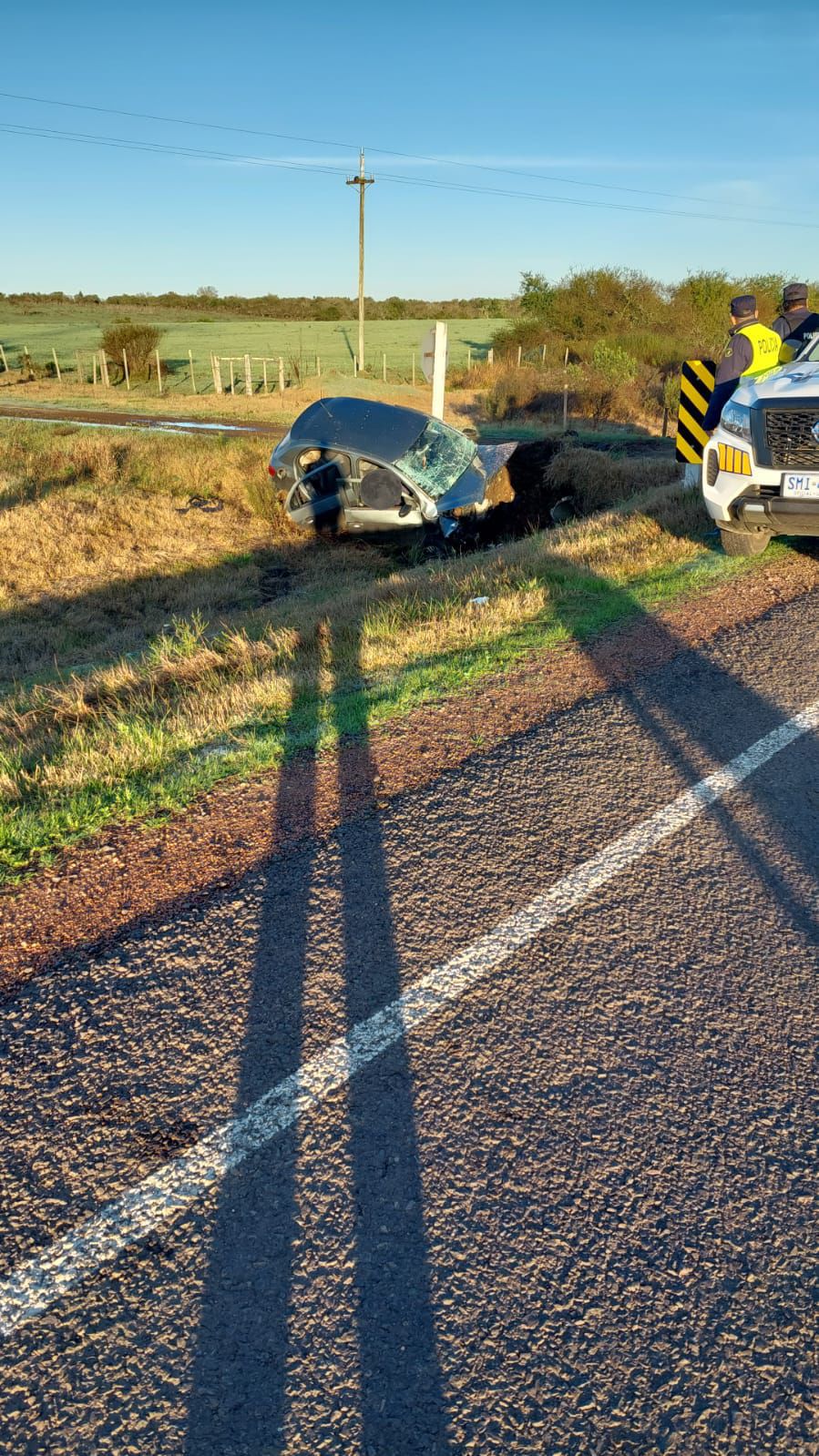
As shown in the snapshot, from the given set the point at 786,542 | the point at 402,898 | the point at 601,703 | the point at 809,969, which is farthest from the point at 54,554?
the point at 809,969

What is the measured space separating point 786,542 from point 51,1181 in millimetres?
8056

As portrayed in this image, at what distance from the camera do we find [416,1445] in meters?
1.80

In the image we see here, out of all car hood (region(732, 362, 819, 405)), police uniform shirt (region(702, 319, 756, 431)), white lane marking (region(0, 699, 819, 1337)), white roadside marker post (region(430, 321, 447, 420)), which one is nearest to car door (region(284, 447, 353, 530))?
white roadside marker post (region(430, 321, 447, 420))

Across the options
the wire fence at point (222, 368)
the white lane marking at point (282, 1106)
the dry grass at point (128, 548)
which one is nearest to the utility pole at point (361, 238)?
the wire fence at point (222, 368)

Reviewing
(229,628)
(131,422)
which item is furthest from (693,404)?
(131,422)

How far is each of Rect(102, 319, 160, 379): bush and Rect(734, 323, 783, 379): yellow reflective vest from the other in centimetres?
4247

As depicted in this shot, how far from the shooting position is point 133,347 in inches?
1815

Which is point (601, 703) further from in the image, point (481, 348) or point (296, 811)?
point (481, 348)

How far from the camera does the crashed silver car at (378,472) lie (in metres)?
13.4

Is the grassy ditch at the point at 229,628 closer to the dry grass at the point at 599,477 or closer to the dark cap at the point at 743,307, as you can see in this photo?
the dry grass at the point at 599,477

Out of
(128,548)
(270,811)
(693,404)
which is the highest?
(693,404)

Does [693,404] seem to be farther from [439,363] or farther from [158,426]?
[158,426]

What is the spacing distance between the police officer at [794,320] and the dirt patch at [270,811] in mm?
5000

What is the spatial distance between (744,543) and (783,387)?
4.40 feet
